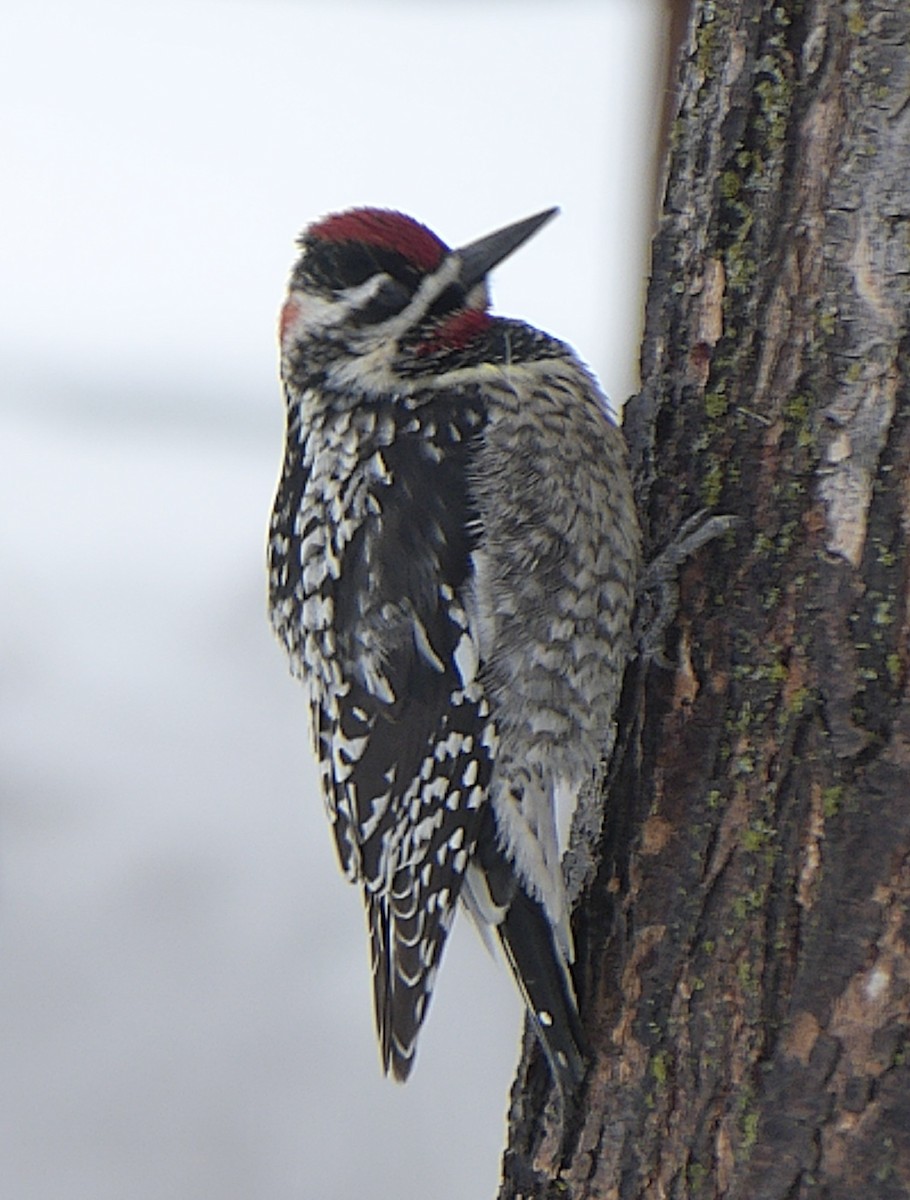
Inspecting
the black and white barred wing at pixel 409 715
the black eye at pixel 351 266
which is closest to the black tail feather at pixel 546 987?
the black and white barred wing at pixel 409 715

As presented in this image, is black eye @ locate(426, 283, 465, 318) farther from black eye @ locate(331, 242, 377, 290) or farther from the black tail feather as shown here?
the black tail feather

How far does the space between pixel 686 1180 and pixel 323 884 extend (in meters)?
3.09

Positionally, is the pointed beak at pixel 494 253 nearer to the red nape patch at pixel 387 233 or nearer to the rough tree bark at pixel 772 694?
the red nape patch at pixel 387 233

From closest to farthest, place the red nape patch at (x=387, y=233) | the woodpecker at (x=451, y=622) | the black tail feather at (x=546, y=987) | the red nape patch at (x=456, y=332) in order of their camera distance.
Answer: the black tail feather at (x=546, y=987) < the woodpecker at (x=451, y=622) < the red nape patch at (x=387, y=233) < the red nape patch at (x=456, y=332)

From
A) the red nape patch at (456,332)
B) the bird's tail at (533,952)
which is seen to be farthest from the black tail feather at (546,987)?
the red nape patch at (456,332)

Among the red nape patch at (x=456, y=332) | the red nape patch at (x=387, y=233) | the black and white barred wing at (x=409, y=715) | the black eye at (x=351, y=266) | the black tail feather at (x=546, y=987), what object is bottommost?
the black tail feather at (x=546, y=987)

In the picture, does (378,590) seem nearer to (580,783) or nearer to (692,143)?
(580,783)

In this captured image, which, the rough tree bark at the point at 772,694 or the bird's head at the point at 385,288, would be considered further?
the bird's head at the point at 385,288

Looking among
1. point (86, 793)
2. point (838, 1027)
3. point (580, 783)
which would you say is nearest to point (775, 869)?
point (838, 1027)

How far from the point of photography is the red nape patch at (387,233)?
2.35 meters

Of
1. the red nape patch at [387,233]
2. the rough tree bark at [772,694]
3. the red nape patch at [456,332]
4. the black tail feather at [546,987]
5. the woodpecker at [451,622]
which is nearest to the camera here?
the rough tree bark at [772,694]

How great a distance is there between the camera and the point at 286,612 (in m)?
2.50

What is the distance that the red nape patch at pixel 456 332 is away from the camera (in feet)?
Result: 8.05

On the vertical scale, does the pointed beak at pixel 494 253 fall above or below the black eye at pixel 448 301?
above
